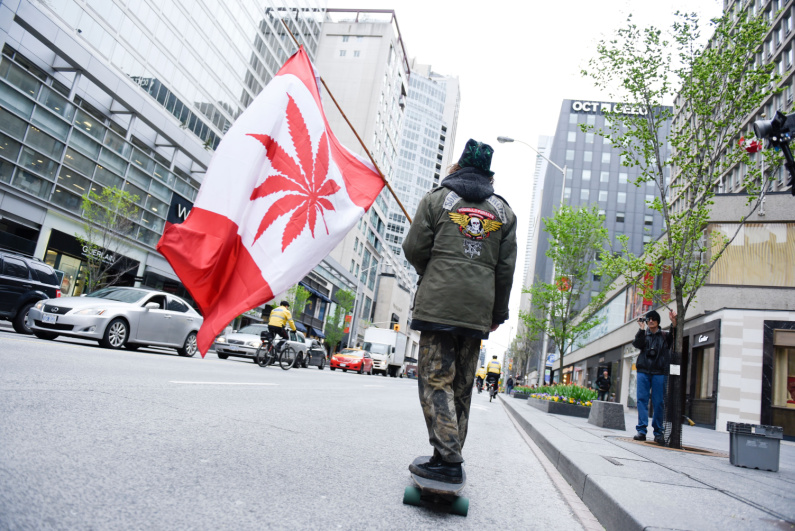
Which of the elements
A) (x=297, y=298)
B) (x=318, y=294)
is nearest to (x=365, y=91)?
(x=318, y=294)

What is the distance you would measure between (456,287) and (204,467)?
1.70m

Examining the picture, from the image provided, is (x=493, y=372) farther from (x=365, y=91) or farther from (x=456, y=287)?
(x=365, y=91)

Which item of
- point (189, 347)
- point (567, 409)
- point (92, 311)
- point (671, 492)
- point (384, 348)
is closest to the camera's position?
point (671, 492)

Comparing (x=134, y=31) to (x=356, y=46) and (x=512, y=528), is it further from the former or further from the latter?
(x=356, y=46)

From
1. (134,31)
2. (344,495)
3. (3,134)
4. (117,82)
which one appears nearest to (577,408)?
(344,495)

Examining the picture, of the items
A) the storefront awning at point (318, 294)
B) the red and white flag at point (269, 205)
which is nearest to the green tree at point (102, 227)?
the red and white flag at point (269, 205)

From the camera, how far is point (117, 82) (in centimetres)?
2811

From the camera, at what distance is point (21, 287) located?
39.0 ft

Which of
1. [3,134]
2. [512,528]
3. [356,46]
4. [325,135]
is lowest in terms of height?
[512,528]

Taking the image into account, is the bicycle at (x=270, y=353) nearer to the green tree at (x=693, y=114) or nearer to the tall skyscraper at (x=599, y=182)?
the green tree at (x=693, y=114)

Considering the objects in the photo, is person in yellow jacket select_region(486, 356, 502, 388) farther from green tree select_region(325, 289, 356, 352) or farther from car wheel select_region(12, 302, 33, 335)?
green tree select_region(325, 289, 356, 352)

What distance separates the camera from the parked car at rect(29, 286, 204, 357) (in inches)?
440

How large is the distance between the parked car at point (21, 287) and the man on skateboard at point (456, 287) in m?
11.1

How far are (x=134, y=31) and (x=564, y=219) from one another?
936 inches
